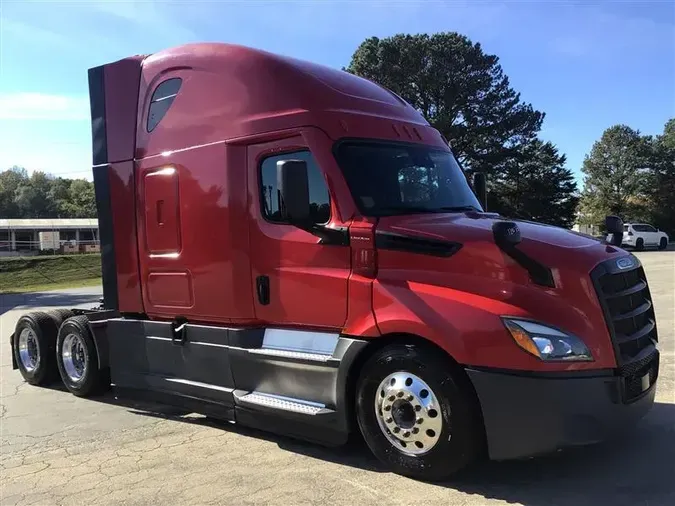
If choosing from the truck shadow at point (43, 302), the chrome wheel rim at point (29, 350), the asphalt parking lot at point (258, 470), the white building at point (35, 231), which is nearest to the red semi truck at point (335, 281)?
the asphalt parking lot at point (258, 470)

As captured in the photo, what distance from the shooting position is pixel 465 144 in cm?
4525

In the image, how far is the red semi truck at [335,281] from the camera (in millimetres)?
3834

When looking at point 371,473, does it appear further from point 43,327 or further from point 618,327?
point 43,327

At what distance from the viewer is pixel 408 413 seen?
13.7 ft

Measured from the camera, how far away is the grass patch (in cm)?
3269

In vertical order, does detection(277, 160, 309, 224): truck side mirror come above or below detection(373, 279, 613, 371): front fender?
above

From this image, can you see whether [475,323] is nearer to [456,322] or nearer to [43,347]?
[456,322]

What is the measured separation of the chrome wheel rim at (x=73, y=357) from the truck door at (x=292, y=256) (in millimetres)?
3071

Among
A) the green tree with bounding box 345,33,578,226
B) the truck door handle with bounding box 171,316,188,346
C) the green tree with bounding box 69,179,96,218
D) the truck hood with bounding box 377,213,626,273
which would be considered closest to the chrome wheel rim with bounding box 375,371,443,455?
the truck hood with bounding box 377,213,626,273

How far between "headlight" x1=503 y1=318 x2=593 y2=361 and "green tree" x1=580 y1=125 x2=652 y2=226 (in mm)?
50616

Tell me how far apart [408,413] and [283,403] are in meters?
1.08

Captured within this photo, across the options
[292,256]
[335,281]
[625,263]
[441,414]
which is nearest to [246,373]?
[292,256]

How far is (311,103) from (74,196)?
114 metres

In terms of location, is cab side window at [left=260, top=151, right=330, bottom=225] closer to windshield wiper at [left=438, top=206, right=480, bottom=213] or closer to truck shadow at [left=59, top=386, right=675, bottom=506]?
windshield wiper at [left=438, top=206, right=480, bottom=213]
